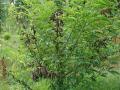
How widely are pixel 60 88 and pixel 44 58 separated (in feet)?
2.35

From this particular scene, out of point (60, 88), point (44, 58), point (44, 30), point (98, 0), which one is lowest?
point (60, 88)

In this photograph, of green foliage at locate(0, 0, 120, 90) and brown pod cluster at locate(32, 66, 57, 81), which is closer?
green foliage at locate(0, 0, 120, 90)

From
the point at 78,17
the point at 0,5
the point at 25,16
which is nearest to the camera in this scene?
the point at 78,17

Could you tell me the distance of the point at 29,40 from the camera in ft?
24.7

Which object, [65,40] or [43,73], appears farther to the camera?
[43,73]

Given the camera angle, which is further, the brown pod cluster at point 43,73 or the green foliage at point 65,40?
the brown pod cluster at point 43,73

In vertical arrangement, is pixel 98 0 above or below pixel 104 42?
above

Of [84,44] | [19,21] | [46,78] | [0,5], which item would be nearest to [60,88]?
[46,78]

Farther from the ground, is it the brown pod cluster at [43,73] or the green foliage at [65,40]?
the green foliage at [65,40]

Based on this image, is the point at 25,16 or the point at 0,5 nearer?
the point at 25,16

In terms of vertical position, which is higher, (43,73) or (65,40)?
(65,40)

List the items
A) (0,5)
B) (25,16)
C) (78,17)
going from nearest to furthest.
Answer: (78,17) < (25,16) < (0,5)

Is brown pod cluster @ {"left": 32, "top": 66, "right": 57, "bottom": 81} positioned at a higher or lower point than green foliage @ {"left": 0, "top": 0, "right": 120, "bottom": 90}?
lower

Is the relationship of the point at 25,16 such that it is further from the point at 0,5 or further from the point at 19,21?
the point at 0,5
